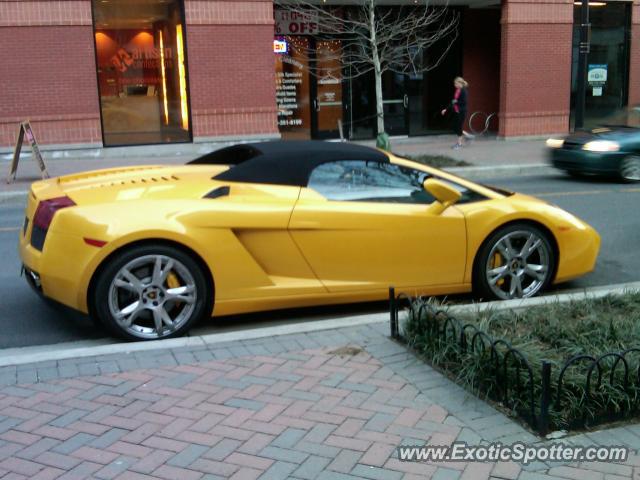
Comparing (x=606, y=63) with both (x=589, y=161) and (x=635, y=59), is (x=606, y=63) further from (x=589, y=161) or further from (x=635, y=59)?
(x=589, y=161)

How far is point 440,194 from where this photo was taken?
5.74 meters

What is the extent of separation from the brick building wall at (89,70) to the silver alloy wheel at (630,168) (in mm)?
8561

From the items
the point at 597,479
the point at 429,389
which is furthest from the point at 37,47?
the point at 597,479

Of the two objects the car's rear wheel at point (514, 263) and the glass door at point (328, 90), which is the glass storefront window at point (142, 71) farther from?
the car's rear wheel at point (514, 263)

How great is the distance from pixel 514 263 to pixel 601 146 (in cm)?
814

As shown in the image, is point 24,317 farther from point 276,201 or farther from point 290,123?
point 290,123

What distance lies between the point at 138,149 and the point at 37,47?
3122 mm

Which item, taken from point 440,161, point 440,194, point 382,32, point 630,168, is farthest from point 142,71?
point 440,194

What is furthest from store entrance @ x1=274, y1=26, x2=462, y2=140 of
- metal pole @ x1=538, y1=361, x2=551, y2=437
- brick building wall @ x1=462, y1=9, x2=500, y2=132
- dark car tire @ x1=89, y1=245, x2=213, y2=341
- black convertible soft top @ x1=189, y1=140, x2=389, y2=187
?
metal pole @ x1=538, y1=361, x2=551, y2=437

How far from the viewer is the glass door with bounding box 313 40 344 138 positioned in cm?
2106

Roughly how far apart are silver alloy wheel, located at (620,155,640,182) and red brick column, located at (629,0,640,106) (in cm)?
921

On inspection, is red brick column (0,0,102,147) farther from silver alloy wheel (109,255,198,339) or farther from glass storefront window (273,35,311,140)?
silver alloy wheel (109,255,198,339)

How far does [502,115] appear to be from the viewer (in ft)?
68.7

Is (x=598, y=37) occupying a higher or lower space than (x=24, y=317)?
higher
